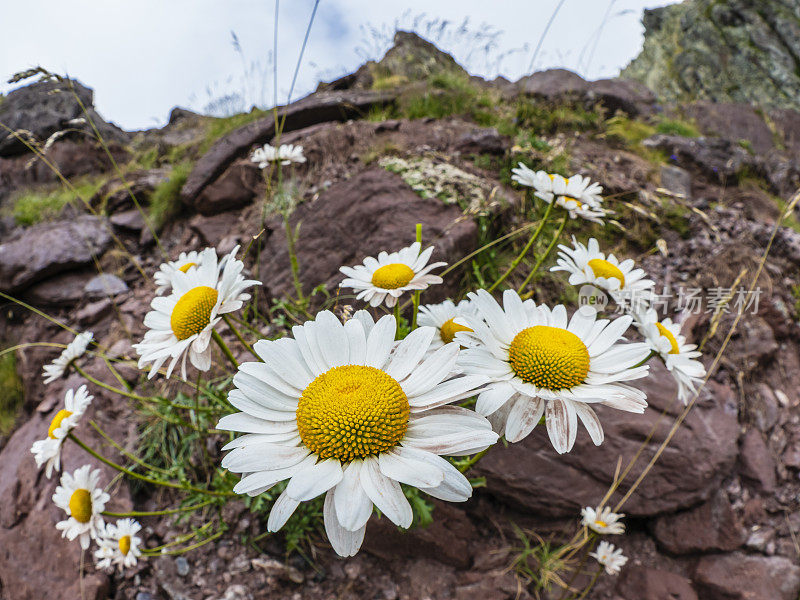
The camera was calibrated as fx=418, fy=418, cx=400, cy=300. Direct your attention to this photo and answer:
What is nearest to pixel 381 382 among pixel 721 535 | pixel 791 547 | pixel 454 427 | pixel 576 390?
pixel 454 427

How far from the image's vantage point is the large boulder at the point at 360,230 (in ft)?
8.00

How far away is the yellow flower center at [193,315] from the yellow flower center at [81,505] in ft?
3.00

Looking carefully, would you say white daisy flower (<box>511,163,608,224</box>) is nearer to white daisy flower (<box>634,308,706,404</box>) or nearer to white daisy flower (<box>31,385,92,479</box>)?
white daisy flower (<box>634,308,706,404</box>)

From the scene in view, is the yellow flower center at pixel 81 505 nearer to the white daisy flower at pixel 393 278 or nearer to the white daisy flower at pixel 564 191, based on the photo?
the white daisy flower at pixel 393 278

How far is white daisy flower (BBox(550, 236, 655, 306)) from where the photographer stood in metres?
1.35

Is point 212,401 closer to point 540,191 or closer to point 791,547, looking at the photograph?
point 540,191

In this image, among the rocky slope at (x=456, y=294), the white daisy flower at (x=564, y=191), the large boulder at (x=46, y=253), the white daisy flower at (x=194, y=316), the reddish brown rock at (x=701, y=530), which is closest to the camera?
the white daisy flower at (x=194, y=316)

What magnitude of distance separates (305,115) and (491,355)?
424 cm

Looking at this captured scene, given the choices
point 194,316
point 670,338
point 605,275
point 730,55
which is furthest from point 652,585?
point 730,55

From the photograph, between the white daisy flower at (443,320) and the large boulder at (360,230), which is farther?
the large boulder at (360,230)

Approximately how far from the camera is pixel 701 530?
212 centimetres

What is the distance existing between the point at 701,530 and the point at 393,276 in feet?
7.00

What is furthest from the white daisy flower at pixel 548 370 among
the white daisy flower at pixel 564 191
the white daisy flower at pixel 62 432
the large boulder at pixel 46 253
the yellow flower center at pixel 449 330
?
the large boulder at pixel 46 253

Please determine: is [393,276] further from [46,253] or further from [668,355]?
[46,253]
